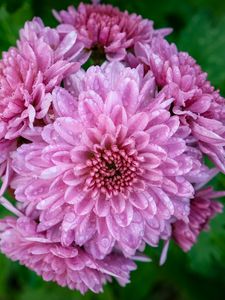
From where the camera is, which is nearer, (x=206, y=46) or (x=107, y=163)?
(x=107, y=163)

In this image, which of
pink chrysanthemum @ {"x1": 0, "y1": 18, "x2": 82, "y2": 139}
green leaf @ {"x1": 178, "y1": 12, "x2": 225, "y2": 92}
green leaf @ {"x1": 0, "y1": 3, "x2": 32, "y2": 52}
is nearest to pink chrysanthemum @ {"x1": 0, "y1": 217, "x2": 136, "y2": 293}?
pink chrysanthemum @ {"x1": 0, "y1": 18, "x2": 82, "y2": 139}

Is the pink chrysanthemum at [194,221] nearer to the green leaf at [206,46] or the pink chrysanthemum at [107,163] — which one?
the pink chrysanthemum at [107,163]

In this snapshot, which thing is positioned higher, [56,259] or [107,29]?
[107,29]

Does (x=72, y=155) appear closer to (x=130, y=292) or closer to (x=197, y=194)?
(x=197, y=194)

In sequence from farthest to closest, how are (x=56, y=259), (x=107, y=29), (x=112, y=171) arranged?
1. (x=107, y=29)
2. (x=56, y=259)
3. (x=112, y=171)

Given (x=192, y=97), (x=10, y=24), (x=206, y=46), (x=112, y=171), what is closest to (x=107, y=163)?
(x=112, y=171)

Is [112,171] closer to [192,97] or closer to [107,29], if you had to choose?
[192,97]

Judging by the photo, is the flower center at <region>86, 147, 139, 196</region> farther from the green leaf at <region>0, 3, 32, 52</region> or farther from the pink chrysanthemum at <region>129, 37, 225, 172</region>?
the green leaf at <region>0, 3, 32, 52</region>
